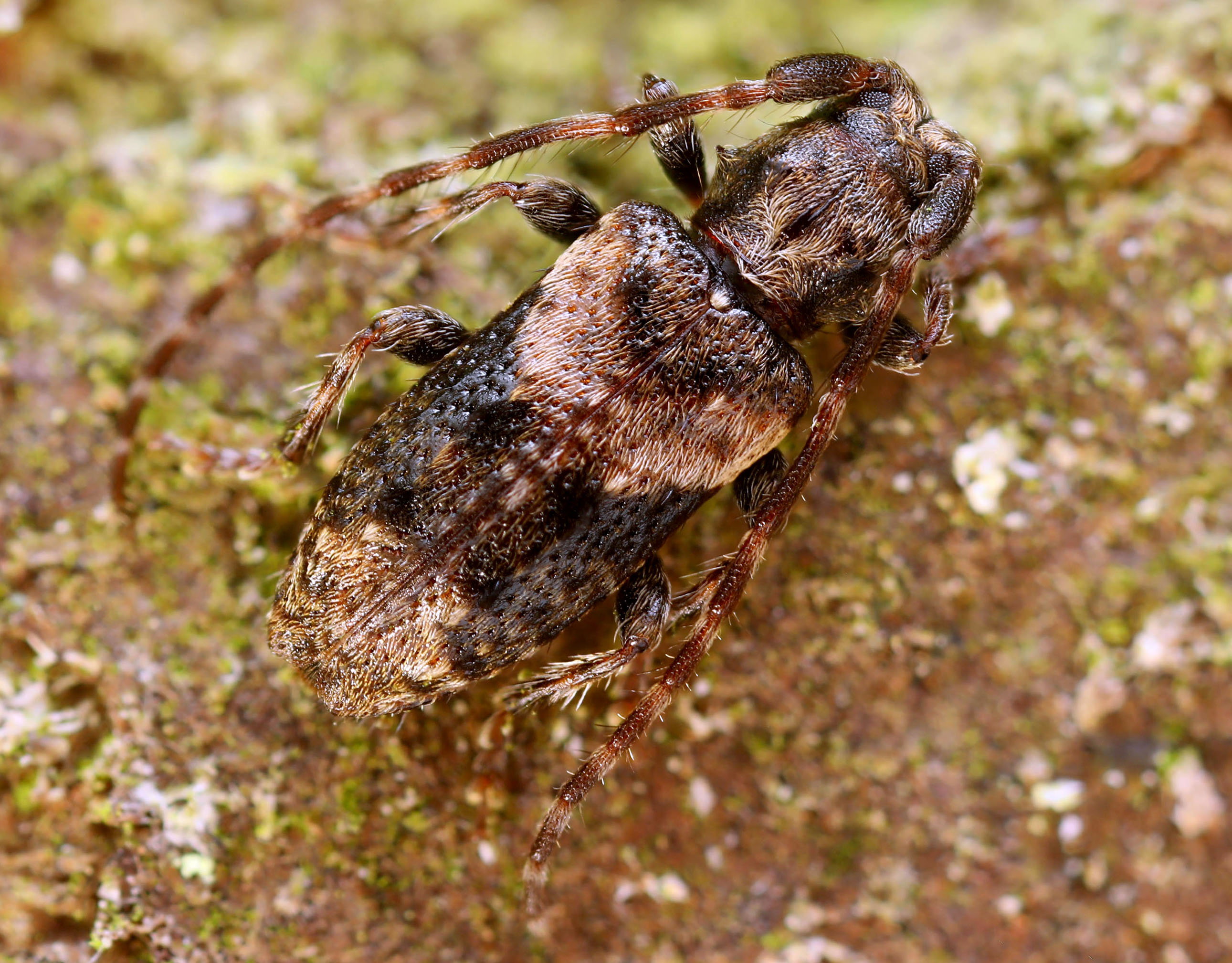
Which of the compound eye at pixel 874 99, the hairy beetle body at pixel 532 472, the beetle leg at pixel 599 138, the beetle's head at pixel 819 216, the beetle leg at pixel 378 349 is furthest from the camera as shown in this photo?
the compound eye at pixel 874 99

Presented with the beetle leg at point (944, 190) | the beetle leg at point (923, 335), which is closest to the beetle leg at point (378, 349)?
the beetle leg at point (923, 335)

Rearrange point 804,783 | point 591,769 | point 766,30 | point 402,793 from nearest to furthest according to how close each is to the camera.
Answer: point 591,769 < point 402,793 < point 804,783 < point 766,30

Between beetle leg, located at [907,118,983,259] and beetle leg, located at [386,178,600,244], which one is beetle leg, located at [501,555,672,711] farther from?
beetle leg, located at [907,118,983,259]

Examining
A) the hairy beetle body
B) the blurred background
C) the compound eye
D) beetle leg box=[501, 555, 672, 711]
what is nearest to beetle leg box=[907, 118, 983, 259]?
the compound eye

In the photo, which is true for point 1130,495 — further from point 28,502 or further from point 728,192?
point 28,502

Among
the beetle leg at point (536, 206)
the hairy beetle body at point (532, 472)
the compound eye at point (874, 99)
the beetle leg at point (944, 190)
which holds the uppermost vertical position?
the beetle leg at point (536, 206)

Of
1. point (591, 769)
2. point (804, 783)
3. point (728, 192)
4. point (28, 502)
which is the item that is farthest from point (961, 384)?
point (28, 502)

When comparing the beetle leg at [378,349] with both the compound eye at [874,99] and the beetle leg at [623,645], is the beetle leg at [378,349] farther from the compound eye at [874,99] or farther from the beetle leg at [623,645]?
the compound eye at [874,99]

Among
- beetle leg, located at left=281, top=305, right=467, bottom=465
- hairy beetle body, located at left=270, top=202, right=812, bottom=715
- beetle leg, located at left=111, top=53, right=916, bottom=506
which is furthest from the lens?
beetle leg, located at left=281, top=305, right=467, bottom=465
